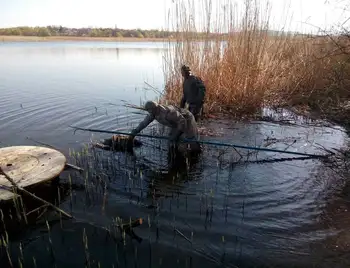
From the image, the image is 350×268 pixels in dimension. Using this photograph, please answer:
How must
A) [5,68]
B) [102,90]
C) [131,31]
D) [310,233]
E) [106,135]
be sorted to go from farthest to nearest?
1. [131,31]
2. [5,68]
3. [102,90]
4. [106,135]
5. [310,233]

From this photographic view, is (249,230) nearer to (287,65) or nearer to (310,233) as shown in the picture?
(310,233)

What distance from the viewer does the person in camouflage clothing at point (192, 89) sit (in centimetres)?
759

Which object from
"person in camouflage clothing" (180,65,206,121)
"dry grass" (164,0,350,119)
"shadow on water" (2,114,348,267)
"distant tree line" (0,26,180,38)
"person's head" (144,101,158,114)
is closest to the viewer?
"shadow on water" (2,114,348,267)

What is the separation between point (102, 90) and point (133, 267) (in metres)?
10.7

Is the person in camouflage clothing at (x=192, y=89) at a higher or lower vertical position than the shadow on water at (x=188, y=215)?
higher

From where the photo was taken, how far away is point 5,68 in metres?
18.3

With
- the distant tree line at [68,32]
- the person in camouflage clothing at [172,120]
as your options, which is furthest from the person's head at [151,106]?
the distant tree line at [68,32]

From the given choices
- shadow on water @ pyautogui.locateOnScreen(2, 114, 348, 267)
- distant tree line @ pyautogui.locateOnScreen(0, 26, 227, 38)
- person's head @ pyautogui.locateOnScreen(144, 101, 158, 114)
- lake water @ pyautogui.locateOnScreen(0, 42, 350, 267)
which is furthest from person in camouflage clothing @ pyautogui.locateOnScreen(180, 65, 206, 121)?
distant tree line @ pyautogui.locateOnScreen(0, 26, 227, 38)

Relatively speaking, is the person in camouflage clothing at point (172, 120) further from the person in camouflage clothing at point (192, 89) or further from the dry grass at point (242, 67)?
the dry grass at point (242, 67)

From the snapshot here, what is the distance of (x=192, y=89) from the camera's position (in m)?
7.66

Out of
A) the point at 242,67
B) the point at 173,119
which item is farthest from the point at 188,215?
the point at 242,67

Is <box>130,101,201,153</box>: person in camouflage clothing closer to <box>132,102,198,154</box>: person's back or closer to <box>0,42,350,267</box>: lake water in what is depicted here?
<box>132,102,198,154</box>: person's back

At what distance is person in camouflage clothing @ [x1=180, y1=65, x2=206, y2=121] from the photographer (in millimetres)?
7594

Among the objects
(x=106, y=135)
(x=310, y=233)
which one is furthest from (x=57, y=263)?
(x=106, y=135)
